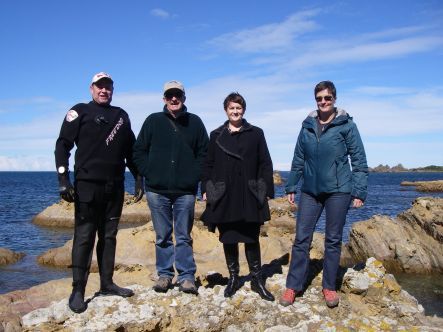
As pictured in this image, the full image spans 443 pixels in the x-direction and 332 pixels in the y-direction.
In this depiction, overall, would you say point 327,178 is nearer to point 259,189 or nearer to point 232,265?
point 259,189

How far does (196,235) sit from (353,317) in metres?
11.3

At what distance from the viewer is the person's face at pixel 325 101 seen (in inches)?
237

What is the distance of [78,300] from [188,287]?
141 cm

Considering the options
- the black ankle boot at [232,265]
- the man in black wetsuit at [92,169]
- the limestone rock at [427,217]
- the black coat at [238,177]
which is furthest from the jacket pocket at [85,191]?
the limestone rock at [427,217]

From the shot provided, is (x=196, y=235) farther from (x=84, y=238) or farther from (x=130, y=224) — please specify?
(x=130, y=224)

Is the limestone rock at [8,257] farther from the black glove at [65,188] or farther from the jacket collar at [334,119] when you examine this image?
the jacket collar at [334,119]

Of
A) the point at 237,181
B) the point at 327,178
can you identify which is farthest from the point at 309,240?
the point at 237,181

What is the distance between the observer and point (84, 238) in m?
5.91

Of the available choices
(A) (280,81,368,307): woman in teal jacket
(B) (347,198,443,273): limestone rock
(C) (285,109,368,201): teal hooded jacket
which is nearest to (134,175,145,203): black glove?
(A) (280,81,368,307): woman in teal jacket

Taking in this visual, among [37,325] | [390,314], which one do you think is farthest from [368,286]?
[37,325]

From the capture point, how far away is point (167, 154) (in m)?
6.25

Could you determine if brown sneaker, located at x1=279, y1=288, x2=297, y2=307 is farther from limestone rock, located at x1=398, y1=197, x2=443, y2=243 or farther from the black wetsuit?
limestone rock, located at x1=398, y1=197, x2=443, y2=243

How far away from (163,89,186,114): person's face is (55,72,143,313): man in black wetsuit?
2.03 feet

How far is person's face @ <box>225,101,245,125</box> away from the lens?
6.12m
